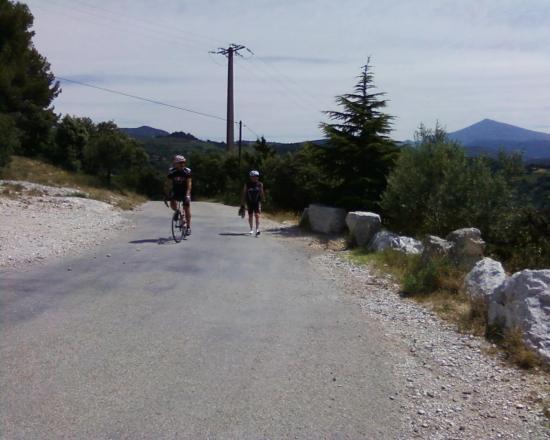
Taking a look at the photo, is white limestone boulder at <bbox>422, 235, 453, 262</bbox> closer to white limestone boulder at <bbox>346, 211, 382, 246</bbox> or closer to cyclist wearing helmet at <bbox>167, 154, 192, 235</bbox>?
white limestone boulder at <bbox>346, 211, 382, 246</bbox>

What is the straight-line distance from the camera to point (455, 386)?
17.9 feet

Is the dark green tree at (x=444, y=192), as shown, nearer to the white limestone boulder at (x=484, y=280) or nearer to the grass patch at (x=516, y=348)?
the white limestone boulder at (x=484, y=280)

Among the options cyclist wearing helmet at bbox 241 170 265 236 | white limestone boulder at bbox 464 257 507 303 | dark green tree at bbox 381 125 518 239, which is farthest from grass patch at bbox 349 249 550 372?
cyclist wearing helmet at bbox 241 170 265 236

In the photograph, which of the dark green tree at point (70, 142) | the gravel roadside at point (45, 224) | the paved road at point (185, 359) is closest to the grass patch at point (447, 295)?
the paved road at point (185, 359)

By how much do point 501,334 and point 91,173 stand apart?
3866cm

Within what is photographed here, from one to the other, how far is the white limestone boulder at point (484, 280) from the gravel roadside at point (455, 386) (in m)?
0.63

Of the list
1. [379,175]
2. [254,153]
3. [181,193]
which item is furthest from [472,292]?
[254,153]

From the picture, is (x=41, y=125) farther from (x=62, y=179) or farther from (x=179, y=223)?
(x=179, y=223)

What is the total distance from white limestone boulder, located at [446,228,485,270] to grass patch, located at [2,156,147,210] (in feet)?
63.9

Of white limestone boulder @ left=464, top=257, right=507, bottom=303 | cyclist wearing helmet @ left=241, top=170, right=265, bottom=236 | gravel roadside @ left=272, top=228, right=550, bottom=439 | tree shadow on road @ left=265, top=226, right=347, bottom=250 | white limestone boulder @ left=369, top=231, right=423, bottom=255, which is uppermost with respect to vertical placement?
cyclist wearing helmet @ left=241, top=170, right=265, bottom=236

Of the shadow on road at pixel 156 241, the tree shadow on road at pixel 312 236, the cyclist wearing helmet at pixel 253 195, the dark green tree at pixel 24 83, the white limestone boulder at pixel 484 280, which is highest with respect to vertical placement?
the dark green tree at pixel 24 83

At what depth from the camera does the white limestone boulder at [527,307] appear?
6.26m

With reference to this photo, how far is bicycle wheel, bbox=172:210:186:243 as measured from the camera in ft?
47.4

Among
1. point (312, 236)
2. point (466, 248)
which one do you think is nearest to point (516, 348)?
point (466, 248)
